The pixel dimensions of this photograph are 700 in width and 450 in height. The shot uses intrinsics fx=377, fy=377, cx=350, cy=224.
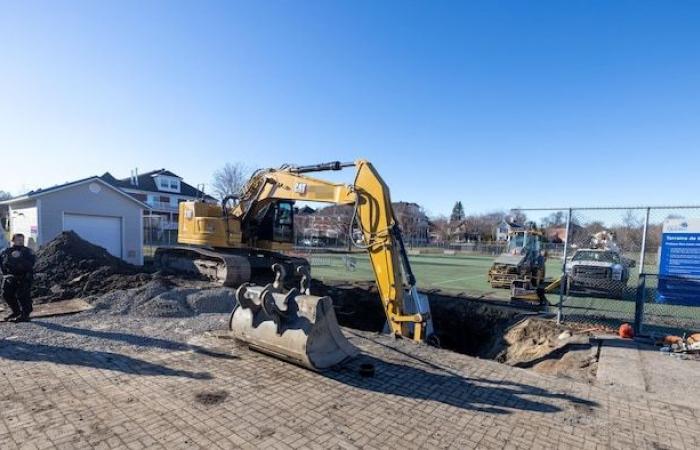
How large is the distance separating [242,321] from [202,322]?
212cm

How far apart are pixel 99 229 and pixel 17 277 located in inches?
397

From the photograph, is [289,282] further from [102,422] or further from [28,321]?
[102,422]

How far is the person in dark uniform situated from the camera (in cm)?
737

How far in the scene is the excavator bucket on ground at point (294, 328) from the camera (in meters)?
5.27

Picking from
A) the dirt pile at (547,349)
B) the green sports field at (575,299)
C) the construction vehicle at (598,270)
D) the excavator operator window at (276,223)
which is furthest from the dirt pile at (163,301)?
the construction vehicle at (598,270)

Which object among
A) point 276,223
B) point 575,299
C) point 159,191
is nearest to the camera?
point 276,223

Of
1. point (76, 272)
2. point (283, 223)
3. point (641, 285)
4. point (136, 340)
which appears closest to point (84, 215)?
point (76, 272)

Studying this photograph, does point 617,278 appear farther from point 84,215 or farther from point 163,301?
point 84,215

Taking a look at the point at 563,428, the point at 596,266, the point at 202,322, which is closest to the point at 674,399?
the point at 563,428

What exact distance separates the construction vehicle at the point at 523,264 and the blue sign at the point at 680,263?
640cm

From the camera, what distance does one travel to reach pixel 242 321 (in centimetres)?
609

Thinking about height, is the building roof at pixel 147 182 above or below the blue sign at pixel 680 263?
above

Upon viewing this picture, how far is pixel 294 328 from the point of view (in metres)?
5.37

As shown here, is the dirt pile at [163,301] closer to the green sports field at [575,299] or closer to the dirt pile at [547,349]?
the dirt pile at [547,349]
